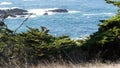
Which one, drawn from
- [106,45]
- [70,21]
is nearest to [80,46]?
[106,45]

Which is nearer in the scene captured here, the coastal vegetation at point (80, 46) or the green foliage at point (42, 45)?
the green foliage at point (42, 45)

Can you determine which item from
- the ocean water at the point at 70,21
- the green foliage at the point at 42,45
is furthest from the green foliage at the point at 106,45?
the ocean water at the point at 70,21

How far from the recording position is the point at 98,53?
1308cm

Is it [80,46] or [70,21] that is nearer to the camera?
[80,46]

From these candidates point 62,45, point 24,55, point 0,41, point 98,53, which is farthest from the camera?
point 62,45

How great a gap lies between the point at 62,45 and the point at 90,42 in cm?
84

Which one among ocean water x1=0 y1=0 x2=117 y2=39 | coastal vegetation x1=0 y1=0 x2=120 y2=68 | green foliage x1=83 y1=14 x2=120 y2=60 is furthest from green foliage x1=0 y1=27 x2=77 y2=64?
ocean water x1=0 y1=0 x2=117 y2=39

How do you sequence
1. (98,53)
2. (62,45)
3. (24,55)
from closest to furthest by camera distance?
(24,55) < (98,53) < (62,45)

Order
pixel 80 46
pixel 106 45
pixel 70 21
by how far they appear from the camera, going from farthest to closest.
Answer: pixel 70 21, pixel 80 46, pixel 106 45

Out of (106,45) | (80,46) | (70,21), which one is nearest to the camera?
(106,45)

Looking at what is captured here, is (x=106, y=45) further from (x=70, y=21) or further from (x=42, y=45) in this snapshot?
(x=70, y=21)

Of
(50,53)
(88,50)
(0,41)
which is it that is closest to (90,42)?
(88,50)

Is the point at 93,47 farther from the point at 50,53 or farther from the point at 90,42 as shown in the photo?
the point at 50,53

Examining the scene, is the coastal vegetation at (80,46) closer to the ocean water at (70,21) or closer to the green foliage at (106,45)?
the green foliage at (106,45)
